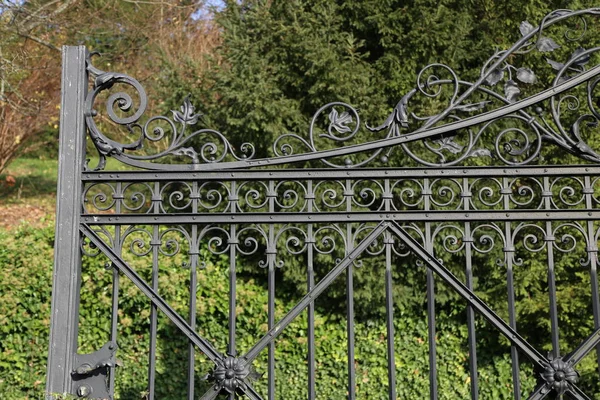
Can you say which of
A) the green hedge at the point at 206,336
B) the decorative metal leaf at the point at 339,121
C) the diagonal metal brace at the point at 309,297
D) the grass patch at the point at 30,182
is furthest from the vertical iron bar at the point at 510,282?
the grass patch at the point at 30,182

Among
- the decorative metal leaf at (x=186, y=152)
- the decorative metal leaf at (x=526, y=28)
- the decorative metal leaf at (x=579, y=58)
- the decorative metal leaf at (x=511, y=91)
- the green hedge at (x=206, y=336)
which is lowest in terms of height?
the green hedge at (x=206, y=336)

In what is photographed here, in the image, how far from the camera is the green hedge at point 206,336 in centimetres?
625

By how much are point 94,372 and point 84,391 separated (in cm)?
10

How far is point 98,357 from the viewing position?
3.25 m

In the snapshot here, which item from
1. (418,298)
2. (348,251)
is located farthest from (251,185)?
(348,251)

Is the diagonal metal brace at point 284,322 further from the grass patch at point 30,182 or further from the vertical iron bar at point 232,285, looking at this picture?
the grass patch at point 30,182

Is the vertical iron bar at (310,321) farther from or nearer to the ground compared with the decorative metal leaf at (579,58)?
nearer to the ground

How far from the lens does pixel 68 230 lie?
10.9 ft

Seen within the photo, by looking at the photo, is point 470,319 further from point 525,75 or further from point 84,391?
point 84,391

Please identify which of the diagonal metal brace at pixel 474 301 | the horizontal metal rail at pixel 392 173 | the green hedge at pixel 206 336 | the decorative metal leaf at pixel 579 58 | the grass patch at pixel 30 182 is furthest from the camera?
the grass patch at pixel 30 182

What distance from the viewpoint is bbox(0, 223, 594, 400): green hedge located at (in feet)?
20.5

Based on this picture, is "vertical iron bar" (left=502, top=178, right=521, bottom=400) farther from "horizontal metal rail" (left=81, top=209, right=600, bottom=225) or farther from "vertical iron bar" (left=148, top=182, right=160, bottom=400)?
"vertical iron bar" (left=148, top=182, right=160, bottom=400)

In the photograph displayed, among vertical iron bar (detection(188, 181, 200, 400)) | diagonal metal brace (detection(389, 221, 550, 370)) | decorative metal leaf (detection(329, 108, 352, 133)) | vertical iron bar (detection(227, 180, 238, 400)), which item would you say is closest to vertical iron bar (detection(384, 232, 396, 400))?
diagonal metal brace (detection(389, 221, 550, 370))

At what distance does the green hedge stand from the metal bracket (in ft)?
10.0
